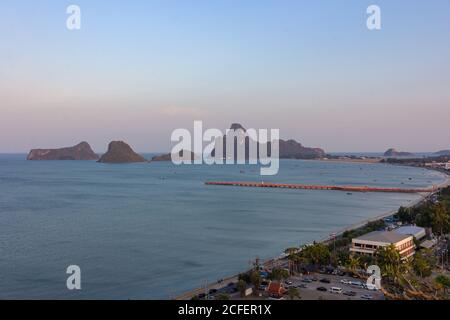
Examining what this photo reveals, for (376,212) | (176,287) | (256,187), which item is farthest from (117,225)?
(256,187)

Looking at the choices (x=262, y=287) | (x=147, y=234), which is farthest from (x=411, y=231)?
(x=147, y=234)

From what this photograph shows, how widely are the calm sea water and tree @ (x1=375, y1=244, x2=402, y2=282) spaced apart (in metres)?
4.12

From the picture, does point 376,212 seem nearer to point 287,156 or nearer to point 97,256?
point 97,256

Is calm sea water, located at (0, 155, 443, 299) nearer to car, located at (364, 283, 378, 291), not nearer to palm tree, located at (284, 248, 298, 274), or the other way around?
palm tree, located at (284, 248, 298, 274)

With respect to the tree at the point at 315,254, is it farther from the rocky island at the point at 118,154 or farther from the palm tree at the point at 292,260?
the rocky island at the point at 118,154

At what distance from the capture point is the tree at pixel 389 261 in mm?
9809

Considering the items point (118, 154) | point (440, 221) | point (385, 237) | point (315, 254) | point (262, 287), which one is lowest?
point (262, 287)

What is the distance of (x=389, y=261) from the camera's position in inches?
410

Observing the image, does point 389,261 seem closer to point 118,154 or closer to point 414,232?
point 414,232

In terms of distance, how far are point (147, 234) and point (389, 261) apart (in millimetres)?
10406

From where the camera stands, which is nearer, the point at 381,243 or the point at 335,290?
the point at 335,290

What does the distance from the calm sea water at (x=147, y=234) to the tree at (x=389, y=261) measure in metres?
4.12
